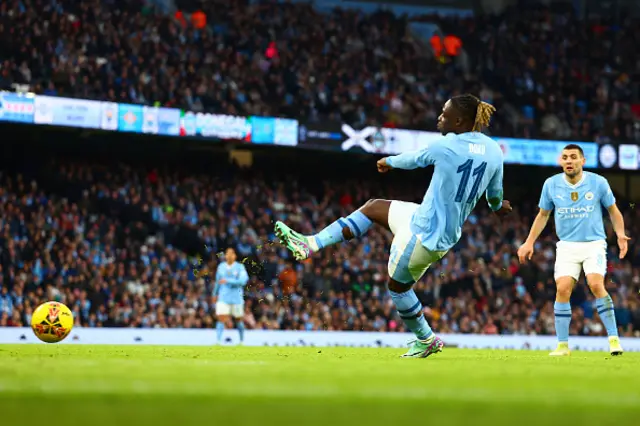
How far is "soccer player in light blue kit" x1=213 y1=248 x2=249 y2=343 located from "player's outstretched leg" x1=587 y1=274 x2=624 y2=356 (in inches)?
363

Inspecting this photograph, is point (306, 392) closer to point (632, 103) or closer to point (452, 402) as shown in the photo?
point (452, 402)

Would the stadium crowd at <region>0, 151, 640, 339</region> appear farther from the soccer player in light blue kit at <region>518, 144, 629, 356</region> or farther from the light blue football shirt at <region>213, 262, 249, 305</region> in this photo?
the soccer player in light blue kit at <region>518, 144, 629, 356</region>

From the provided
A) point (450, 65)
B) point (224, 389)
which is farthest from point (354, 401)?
point (450, 65)

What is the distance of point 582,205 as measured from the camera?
1114 centimetres

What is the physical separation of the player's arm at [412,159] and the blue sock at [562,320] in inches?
159

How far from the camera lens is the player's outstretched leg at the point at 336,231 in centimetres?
781

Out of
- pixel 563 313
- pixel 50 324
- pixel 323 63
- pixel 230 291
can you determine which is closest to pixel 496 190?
pixel 563 313

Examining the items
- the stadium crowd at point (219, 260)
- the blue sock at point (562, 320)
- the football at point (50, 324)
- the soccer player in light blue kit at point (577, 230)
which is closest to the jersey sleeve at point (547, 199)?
the soccer player in light blue kit at point (577, 230)

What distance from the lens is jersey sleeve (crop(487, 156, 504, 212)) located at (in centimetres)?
843

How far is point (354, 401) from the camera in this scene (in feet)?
12.7

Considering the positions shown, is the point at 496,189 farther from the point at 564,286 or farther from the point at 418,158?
the point at 564,286

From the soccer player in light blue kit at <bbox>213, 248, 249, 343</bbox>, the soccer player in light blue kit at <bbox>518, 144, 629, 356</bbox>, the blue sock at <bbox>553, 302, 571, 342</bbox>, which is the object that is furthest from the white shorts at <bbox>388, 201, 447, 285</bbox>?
the soccer player in light blue kit at <bbox>213, 248, 249, 343</bbox>

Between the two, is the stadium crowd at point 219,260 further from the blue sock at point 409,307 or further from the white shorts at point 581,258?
the blue sock at point 409,307

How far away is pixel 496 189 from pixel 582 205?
3.05 meters
